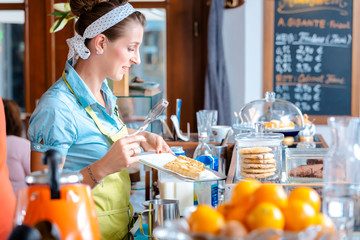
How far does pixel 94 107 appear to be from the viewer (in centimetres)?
195

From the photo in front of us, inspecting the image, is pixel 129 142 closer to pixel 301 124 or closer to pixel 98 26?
pixel 98 26

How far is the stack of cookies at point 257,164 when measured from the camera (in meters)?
1.67

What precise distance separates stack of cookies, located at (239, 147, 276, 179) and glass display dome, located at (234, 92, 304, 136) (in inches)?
36.9

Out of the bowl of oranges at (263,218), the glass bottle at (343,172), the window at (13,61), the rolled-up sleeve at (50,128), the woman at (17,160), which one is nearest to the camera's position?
the bowl of oranges at (263,218)

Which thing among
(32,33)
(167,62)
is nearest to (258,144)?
(167,62)

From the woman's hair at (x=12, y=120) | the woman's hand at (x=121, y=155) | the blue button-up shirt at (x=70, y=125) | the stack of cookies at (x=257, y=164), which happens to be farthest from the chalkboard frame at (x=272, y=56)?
the woman's hand at (x=121, y=155)

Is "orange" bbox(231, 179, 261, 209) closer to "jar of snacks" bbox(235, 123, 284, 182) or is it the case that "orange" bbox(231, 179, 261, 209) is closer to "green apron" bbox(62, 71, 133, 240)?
"jar of snacks" bbox(235, 123, 284, 182)

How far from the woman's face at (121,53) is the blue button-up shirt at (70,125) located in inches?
5.0

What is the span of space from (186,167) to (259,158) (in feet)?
0.79

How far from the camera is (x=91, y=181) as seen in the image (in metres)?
1.73

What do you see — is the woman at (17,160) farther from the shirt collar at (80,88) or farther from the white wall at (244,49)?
the white wall at (244,49)

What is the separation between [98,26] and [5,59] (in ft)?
8.73

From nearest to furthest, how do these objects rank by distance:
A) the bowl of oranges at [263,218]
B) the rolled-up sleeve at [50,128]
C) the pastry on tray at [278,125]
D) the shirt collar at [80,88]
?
the bowl of oranges at [263,218], the rolled-up sleeve at [50,128], the shirt collar at [80,88], the pastry on tray at [278,125]

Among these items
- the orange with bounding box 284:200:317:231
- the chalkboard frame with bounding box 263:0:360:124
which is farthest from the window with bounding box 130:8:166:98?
the orange with bounding box 284:200:317:231
